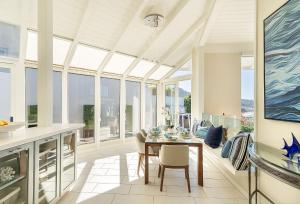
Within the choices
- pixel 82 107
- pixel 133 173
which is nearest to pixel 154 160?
pixel 133 173

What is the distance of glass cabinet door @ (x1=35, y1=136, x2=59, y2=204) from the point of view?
2279 mm

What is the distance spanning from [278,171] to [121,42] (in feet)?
15.5

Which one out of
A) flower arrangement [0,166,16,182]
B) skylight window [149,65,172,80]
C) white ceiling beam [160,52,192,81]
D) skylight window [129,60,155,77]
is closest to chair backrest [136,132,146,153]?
flower arrangement [0,166,16,182]

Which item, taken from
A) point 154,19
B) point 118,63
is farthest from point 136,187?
point 118,63

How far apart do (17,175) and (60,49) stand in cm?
347

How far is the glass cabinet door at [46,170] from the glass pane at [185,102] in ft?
17.1

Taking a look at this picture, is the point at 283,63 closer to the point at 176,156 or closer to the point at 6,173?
the point at 176,156

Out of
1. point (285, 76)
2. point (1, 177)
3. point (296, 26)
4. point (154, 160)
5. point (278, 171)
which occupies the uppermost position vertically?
point (296, 26)

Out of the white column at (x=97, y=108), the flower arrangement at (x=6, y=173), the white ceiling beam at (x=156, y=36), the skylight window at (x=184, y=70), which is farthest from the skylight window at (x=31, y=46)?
the skylight window at (x=184, y=70)

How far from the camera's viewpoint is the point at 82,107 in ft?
19.2

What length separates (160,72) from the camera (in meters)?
7.93

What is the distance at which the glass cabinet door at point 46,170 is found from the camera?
228 centimetres

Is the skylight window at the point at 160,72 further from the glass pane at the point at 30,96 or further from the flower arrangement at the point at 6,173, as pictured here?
the flower arrangement at the point at 6,173

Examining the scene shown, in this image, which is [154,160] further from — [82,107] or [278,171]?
[278,171]
